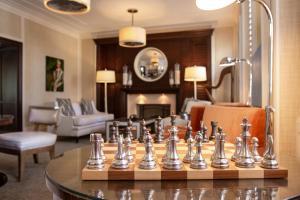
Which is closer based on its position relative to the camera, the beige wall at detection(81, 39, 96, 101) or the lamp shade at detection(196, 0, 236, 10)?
the lamp shade at detection(196, 0, 236, 10)

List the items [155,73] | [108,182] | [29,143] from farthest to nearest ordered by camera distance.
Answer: [155,73]
[29,143]
[108,182]

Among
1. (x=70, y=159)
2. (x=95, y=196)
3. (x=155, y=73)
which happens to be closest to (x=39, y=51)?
(x=155, y=73)

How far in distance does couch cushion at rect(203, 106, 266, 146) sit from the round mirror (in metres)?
4.33

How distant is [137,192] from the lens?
75 cm

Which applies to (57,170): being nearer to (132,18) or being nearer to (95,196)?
(95,196)

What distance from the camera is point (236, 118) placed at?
217cm

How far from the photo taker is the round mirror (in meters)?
7.02

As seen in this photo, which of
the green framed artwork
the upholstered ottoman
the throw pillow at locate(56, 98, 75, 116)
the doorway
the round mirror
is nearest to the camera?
the upholstered ottoman

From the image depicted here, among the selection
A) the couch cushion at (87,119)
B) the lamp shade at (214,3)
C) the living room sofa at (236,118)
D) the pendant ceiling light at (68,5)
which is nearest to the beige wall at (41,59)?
the couch cushion at (87,119)

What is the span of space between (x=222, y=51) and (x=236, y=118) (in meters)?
4.69

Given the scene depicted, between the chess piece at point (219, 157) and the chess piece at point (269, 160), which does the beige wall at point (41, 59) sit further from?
the chess piece at point (269, 160)

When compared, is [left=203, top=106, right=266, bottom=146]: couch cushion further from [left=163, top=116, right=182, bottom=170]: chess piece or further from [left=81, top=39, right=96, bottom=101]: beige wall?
[left=81, top=39, right=96, bottom=101]: beige wall

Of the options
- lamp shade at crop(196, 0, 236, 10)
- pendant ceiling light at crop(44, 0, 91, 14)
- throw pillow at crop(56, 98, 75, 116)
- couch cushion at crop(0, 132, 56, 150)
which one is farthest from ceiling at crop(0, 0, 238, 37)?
lamp shade at crop(196, 0, 236, 10)

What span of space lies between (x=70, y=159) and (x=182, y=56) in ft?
19.6
